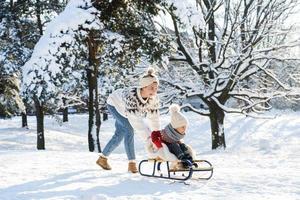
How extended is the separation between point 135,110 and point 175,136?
68 centimetres

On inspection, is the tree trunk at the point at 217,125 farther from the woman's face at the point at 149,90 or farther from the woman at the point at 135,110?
the woman's face at the point at 149,90

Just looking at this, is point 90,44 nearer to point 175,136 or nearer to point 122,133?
point 122,133

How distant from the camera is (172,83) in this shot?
18.6 metres

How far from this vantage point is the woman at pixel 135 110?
265 inches

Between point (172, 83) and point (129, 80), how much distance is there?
173 cm

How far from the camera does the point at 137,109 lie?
6805 mm

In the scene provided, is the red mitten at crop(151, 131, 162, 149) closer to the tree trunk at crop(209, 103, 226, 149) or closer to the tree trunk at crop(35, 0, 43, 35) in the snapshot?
the tree trunk at crop(209, 103, 226, 149)

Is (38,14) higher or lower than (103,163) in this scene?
higher

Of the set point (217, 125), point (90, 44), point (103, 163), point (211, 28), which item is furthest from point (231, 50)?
point (103, 163)

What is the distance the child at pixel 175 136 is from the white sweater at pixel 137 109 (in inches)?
7.5

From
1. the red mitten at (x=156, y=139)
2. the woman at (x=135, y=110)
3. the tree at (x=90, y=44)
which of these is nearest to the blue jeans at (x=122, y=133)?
the woman at (x=135, y=110)

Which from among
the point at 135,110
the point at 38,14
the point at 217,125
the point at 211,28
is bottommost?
the point at 217,125

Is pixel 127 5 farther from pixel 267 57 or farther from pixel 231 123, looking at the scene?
pixel 231 123

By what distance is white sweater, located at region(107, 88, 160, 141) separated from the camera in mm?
6688
